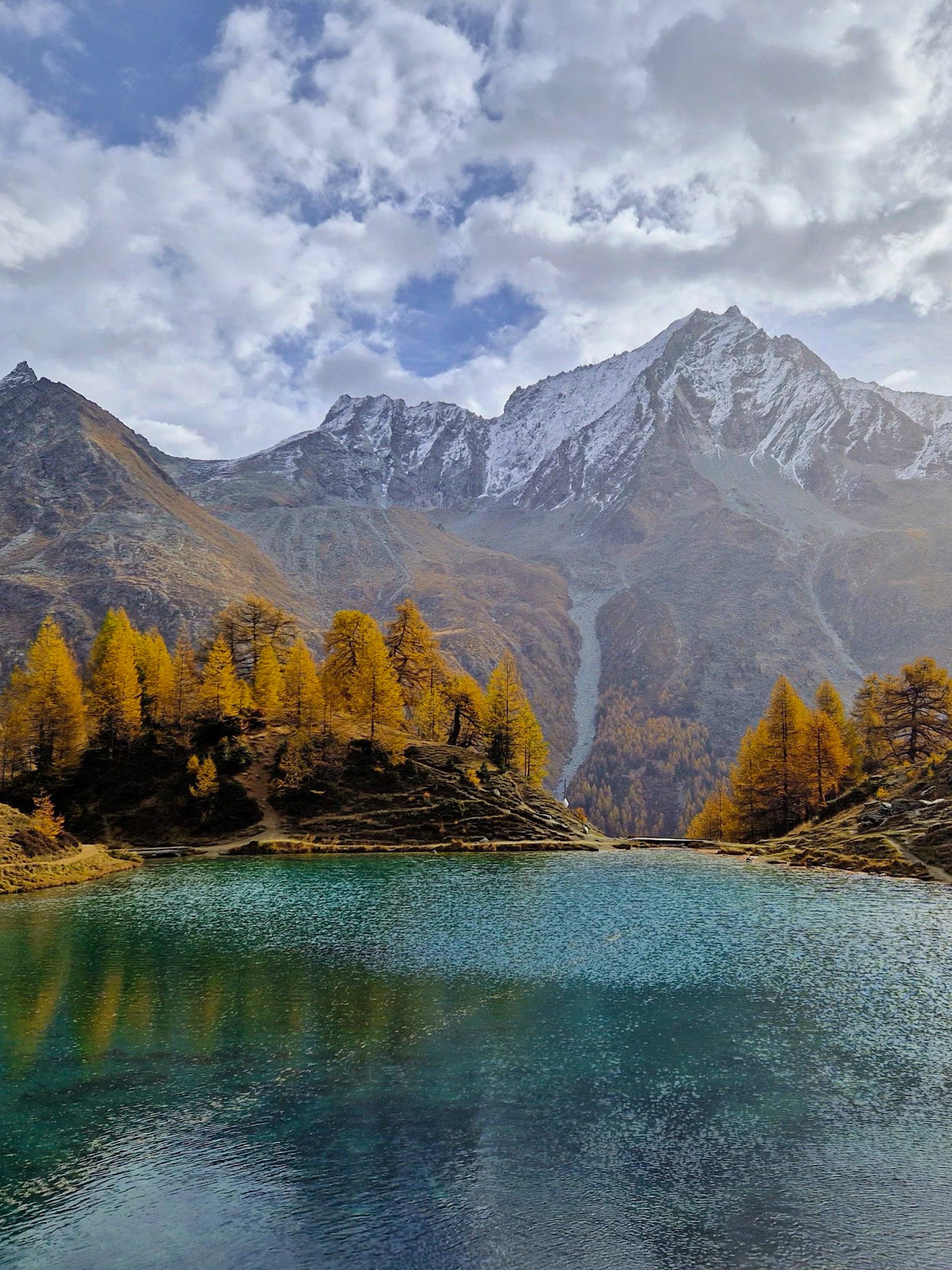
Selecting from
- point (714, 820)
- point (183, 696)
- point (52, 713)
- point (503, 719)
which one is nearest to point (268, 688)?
point (183, 696)

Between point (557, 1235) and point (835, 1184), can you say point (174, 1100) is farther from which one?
point (835, 1184)

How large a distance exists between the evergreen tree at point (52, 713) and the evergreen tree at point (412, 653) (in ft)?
140

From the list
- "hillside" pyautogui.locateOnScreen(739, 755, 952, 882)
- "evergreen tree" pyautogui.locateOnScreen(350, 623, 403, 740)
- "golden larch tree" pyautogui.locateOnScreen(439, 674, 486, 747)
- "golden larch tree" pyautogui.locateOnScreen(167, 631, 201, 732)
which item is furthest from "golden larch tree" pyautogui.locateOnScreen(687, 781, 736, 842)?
"golden larch tree" pyautogui.locateOnScreen(167, 631, 201, 732)

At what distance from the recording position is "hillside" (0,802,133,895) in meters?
66.6

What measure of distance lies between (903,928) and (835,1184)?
106ft

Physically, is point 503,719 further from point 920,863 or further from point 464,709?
point 920,863

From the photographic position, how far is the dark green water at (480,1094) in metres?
19.1

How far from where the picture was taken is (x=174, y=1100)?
26.5 meters

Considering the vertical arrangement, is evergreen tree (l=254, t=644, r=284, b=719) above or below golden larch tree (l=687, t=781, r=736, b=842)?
above

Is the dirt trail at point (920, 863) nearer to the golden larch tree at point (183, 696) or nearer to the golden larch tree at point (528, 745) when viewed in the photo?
the golden larch tree at point (528, 745)

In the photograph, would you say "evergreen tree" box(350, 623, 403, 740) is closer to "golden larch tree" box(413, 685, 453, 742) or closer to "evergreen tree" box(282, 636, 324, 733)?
"evergreen tree" box(282, 636, 324, 733)

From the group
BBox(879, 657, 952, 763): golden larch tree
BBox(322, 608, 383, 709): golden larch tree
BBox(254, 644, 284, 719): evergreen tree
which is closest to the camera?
BBox(879, 657, 952, 763): golden larch tree

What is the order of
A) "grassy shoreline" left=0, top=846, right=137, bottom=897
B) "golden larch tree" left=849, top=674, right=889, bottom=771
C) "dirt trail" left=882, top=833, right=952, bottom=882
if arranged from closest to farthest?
"dirt trail" left=882, top=833, right=952, bottom=882
"grassy shoreline" left=0, top=846, right=137, bottom=897
"golden larch tree" left=849, top=674, right=889, bottom=771

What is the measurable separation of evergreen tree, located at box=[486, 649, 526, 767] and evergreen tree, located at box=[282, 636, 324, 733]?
79.2 ft
